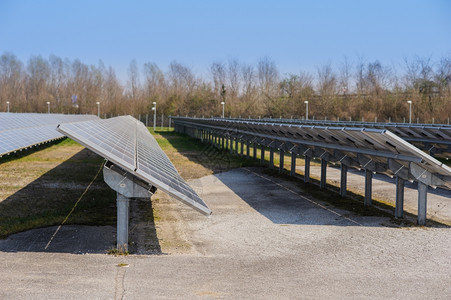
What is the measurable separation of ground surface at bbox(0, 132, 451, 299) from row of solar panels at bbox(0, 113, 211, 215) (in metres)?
1.24

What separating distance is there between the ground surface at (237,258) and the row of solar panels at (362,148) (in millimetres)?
1520

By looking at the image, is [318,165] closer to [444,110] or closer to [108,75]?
[444,110]

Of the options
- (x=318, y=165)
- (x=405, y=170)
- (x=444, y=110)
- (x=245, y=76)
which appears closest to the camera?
(x=405, y=170)

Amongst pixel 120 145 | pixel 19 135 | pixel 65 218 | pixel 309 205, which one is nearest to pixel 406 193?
pixel 309 205

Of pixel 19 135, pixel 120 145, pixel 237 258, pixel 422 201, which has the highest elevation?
pixel 120 145

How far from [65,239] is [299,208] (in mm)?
7137

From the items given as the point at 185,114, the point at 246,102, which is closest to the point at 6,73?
the point at 185,114

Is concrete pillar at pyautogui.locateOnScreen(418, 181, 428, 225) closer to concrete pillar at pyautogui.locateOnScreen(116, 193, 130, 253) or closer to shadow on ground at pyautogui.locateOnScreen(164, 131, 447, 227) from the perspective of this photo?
shadow on ground at pyautogui.locateOnScreen(164, 131, 447, 227)

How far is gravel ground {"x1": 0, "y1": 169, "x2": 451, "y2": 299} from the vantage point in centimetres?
798

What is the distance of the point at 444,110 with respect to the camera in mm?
59062

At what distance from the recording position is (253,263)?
9.64m

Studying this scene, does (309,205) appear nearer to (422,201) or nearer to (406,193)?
(422,201)

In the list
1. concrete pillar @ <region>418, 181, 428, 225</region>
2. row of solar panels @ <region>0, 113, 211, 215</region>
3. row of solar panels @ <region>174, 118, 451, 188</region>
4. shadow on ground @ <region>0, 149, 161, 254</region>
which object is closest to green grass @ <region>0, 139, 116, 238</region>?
shadow on ground @ <region>0, 149, 161, 254</region>

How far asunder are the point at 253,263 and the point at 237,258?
0.47m
